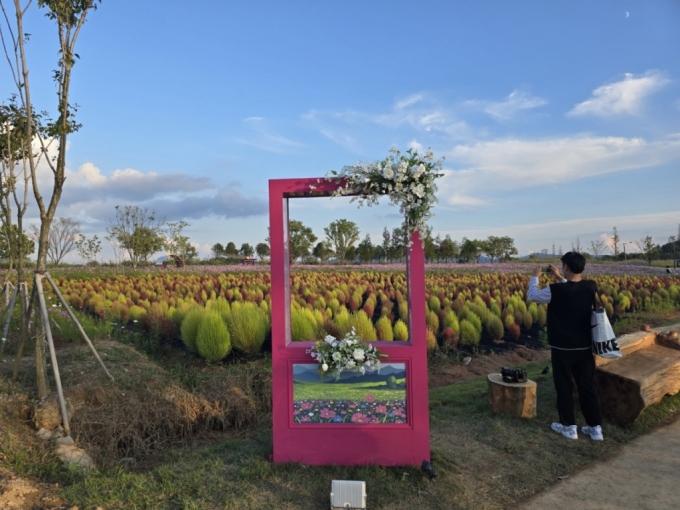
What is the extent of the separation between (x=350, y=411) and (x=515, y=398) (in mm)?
1932

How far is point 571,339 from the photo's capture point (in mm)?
4262

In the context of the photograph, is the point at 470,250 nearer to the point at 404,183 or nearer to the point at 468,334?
the point at 468,334

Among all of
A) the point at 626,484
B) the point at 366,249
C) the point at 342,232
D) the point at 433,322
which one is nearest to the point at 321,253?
the point at 366,249

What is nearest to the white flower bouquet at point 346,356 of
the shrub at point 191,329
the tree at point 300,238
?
the shrub at point 191,329

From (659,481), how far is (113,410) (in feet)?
16.0

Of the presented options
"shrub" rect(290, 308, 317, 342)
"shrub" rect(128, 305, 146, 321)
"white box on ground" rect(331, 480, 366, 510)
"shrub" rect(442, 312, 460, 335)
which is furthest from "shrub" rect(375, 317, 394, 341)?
"shrub" rect(128, 305, 146, 321)

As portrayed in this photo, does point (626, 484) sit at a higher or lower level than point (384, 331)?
lower

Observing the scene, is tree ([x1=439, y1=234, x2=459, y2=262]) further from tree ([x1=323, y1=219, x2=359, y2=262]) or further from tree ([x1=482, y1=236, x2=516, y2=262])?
tree ([x1=323, y1=219, x2=359, y2=262])

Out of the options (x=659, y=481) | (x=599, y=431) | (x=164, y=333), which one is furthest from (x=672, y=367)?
(x=164, y=333)

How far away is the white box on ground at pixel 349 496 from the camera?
2914 mm

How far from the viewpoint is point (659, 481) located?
347 centimetres

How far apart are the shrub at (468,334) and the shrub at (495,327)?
2.39ft

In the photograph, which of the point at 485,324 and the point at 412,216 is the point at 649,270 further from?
the point at 412,216

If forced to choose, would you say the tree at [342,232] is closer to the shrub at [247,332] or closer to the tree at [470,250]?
the shrub at [247,332]
